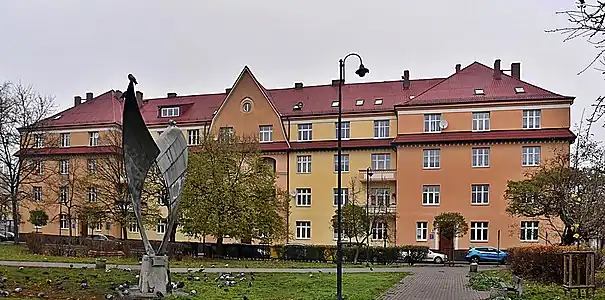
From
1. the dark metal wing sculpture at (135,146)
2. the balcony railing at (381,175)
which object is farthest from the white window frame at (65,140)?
the dark metal wing sculpture at (135,146)

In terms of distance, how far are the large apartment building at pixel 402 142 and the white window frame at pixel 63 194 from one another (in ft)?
10.8

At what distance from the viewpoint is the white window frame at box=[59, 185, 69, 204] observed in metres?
60.1

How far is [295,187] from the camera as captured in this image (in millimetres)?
57500

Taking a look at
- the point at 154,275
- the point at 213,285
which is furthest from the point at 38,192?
the point at 154,275

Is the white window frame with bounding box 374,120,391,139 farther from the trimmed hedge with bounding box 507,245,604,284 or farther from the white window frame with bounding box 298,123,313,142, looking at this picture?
the trimmed hedge with bounding box 507,245,604,284

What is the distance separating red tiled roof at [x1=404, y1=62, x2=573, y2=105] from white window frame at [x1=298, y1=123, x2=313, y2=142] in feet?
31.3

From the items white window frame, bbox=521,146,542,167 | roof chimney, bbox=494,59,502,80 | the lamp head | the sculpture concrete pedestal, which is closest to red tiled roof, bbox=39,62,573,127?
roof chimney, bbox=494,59,502,80

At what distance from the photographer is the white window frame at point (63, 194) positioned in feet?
197

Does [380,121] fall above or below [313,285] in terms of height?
above

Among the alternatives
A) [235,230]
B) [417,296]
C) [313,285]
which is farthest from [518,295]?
[235,230]

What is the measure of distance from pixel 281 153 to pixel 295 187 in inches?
131

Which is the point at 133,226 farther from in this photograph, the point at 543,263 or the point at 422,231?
the point at 543,263

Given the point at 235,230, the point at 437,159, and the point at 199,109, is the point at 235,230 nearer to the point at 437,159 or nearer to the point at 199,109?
the point at 437,159

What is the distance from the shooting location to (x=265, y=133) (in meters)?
A: 58.8
